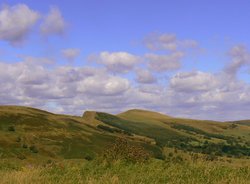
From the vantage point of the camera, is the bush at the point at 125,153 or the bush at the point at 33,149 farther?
the bush at the point at 33,149

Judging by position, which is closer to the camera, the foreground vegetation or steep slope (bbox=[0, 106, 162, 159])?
the foreground vegetation

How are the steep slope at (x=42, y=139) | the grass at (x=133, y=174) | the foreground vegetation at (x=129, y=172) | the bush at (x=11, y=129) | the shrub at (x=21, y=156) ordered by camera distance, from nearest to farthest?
the grass at (x=133, y=174)
the foreground vegetation at (x=129, y=172)
the shrub at (x=21, y=156)
the steep slope at (x=42, y=139)
the bush at (x=11, y=129)

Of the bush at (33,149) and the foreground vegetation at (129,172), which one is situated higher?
the foreground vegetation at (129,172)

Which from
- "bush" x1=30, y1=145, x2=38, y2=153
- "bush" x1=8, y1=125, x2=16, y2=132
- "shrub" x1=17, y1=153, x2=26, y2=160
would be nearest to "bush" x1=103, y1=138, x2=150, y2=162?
"shrub" x1=17, y1=153, x2=26, y2=160

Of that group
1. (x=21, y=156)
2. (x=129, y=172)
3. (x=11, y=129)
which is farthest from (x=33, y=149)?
(x=129, y=172)

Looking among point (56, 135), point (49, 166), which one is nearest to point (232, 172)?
point (49, 166)

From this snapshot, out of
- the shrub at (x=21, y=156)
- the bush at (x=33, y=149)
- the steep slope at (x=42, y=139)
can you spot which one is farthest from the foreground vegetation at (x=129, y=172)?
the bush at (x=33, y=149)

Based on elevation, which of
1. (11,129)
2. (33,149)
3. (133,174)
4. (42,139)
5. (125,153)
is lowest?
(33,149)

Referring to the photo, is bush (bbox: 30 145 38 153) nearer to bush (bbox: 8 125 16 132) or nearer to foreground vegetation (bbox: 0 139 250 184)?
bush (bbox: 8 125 16 132)

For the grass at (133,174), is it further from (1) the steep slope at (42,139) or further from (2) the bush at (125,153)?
(1) the steep slope at (42,139)

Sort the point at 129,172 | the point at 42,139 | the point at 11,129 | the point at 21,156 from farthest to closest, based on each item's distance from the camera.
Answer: the point at 11,129, the point at 42,139, the point at 21,156, the point at 129,172

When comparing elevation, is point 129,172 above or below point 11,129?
below

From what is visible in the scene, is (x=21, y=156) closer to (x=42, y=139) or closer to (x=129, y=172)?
(x=42, y=139)

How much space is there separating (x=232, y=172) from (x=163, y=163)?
3551mm
